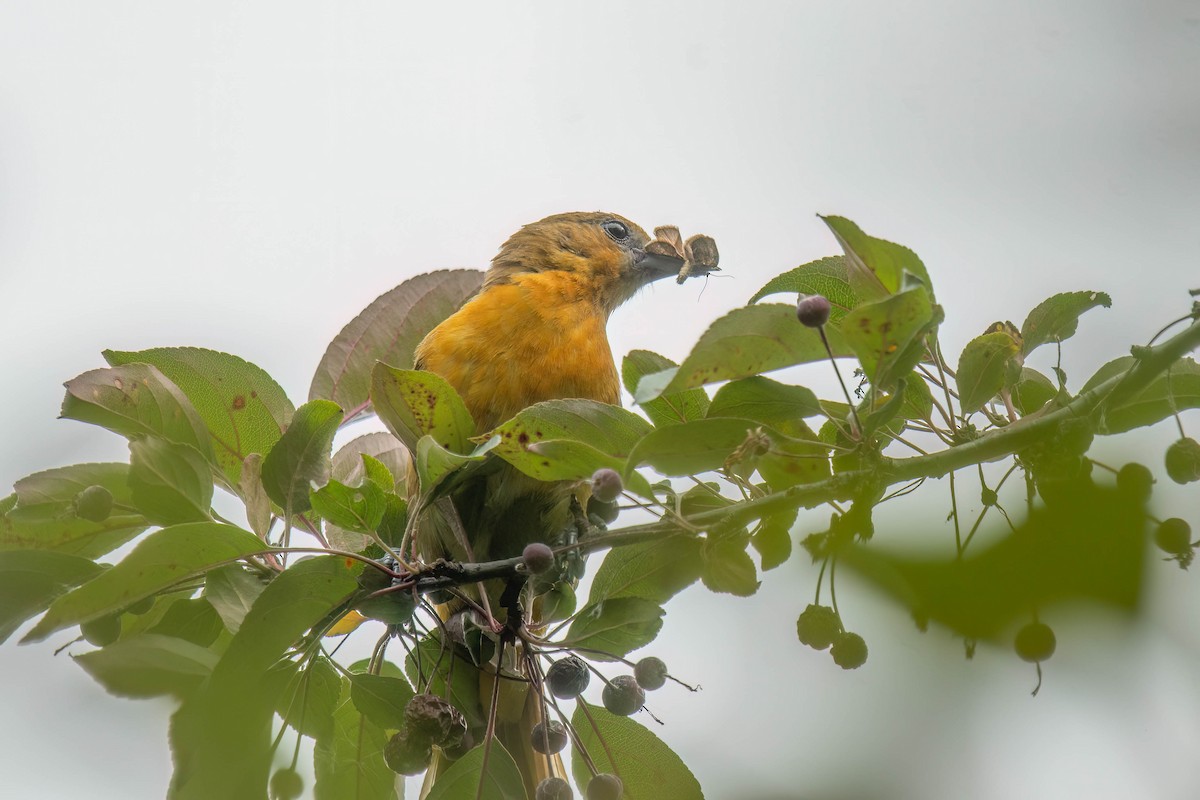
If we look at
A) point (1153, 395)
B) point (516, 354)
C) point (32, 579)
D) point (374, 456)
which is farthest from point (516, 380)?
point (1153, 395)

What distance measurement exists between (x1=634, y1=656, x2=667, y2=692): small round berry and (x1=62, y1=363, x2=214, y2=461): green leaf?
2.67 ft

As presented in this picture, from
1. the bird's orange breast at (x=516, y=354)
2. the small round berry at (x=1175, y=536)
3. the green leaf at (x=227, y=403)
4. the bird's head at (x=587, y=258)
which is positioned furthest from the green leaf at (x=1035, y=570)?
the bird's head at (x=587, y=258)

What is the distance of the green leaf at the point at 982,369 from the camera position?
1.66 metres

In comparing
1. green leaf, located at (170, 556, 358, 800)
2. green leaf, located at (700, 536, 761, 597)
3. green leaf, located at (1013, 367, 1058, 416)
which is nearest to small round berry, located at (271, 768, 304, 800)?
green leaf, located at (170, 556, 358, 800)

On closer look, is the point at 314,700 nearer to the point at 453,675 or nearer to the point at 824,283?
the point at 453,675

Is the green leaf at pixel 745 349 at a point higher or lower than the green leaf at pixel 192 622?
higher

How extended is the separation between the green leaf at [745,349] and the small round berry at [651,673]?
0.61m

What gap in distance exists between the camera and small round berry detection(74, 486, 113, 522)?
71.8 inches

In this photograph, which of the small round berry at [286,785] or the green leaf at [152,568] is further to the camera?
the small round berry at [286,785]

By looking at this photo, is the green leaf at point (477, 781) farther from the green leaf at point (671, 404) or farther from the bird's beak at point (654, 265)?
the bird's beak at point (654, 265)

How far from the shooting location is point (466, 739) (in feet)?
6.80

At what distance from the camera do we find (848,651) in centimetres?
155

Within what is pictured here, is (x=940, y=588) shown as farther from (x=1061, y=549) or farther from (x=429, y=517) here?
(x=429, y=517)

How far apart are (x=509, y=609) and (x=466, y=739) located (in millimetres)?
283
